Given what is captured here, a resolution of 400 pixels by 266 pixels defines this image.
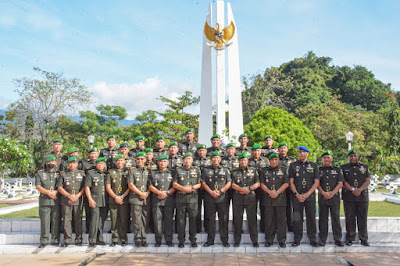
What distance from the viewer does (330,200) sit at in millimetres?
4898

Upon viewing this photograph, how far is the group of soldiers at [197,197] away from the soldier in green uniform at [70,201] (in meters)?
0.01

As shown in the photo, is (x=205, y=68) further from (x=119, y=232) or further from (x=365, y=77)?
(x=365, y=77)

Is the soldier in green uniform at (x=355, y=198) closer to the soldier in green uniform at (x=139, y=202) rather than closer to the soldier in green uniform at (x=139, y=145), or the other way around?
Result: the soldier in green uniform at (x=139, y=202)

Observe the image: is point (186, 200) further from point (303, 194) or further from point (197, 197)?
point (303, 194)

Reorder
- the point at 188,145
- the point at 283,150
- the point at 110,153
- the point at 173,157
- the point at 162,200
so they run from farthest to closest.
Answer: the point at 188,145
the point at 110,153
the point at 173,157
the point at 283,150
the point at 162,200

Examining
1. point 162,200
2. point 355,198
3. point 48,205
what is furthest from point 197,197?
point 355,198

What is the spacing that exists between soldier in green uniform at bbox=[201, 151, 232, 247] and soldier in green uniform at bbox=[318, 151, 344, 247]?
137cm

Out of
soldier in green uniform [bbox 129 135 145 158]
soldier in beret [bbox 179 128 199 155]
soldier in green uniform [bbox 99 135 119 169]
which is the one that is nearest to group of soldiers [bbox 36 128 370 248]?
soldier in green uniform [bbox 99 135 119 169]

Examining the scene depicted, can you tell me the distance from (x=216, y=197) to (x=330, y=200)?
1.66 metres

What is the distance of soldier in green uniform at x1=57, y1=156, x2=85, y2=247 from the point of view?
16.2ft

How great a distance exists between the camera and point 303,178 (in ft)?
16.3

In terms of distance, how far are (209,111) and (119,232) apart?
6.47m

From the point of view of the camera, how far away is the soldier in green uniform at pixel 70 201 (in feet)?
16.2

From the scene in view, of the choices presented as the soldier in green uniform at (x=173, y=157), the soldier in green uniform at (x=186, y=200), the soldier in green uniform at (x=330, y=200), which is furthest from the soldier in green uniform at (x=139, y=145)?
the soldier in green uniform at (x=330, y=200)
